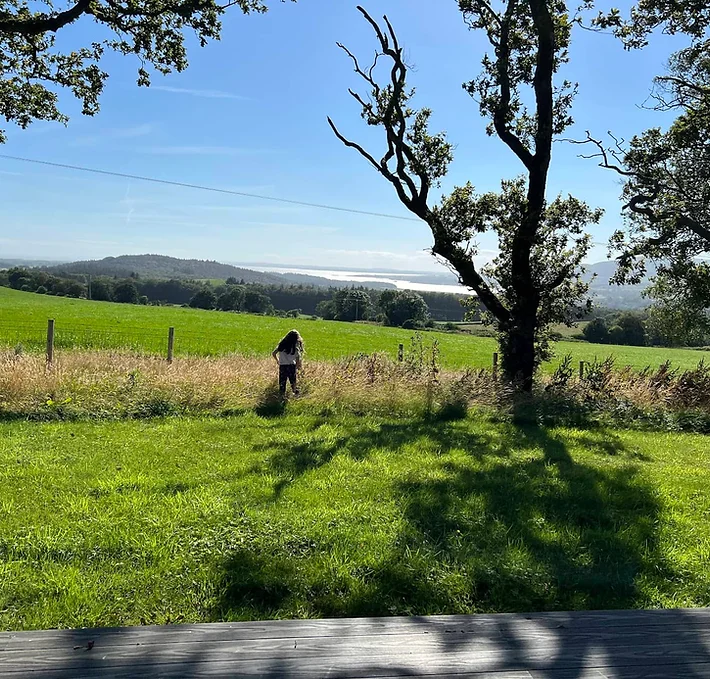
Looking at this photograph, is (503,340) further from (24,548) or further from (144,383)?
(24,548)

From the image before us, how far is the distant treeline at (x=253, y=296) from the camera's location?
2562 inches

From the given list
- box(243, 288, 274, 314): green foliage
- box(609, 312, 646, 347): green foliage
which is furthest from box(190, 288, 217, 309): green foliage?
box(609, 312, 646, 347): green foliage

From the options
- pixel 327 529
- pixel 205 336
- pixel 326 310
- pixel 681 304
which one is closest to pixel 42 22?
pixel 327 529

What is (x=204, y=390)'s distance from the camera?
32.2 feet

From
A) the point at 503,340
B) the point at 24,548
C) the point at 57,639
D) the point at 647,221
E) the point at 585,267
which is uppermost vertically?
the point at 647,221

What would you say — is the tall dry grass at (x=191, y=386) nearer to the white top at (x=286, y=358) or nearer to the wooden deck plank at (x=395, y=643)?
the white top at (x=286, y=358)

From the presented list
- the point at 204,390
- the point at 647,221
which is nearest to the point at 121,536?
the point at 204,390

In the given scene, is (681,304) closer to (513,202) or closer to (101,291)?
(513,202)

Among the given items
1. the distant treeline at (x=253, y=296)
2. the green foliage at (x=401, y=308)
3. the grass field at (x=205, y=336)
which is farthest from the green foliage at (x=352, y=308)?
the grass field at (x=205, y=336)

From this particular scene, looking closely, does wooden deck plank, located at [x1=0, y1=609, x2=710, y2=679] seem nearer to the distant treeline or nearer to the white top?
the white top

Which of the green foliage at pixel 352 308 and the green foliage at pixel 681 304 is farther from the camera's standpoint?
A: the green foliage at pixel 352 308

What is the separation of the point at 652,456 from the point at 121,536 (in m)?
7.11

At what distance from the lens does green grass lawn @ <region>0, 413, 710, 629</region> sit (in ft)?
10.3

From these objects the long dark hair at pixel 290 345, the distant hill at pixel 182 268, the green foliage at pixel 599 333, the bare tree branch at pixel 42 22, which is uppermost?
the distant hill at pixel 182 268
